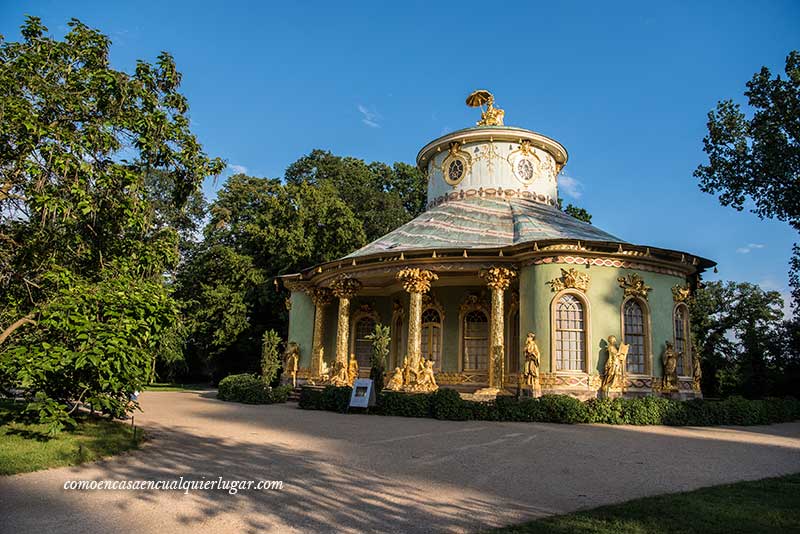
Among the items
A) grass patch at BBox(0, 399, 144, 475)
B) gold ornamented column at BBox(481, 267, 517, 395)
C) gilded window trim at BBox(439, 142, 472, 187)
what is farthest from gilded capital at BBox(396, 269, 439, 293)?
grass patch at BBox(0, 399, 144, 475)

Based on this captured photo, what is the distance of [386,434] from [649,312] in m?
9.73

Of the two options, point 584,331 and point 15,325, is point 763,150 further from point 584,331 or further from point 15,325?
point 15,325

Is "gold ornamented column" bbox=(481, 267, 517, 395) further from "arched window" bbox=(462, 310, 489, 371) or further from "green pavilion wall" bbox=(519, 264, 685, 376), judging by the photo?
"arched window" bbox=(462, 310, 489, 371)

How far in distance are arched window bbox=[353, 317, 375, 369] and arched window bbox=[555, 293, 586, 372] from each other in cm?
857

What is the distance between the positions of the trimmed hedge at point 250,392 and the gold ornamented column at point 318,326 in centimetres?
159

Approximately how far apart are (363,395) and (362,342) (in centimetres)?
729

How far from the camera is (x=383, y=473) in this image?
24.7 ft

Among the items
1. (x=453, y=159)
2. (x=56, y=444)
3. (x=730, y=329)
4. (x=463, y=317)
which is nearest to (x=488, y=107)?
(x=453, y=159)

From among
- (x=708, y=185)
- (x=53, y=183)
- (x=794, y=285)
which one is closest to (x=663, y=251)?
(x=708, y=185)

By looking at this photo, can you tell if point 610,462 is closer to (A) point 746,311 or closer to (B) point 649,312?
(B) point 649,312

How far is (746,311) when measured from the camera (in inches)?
1080

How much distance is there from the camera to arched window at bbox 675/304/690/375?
1770cm

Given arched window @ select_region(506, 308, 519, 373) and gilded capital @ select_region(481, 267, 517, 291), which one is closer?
gilded capital @ select_region(481, 267, 517, 291)

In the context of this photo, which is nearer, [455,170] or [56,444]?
[56,444]
